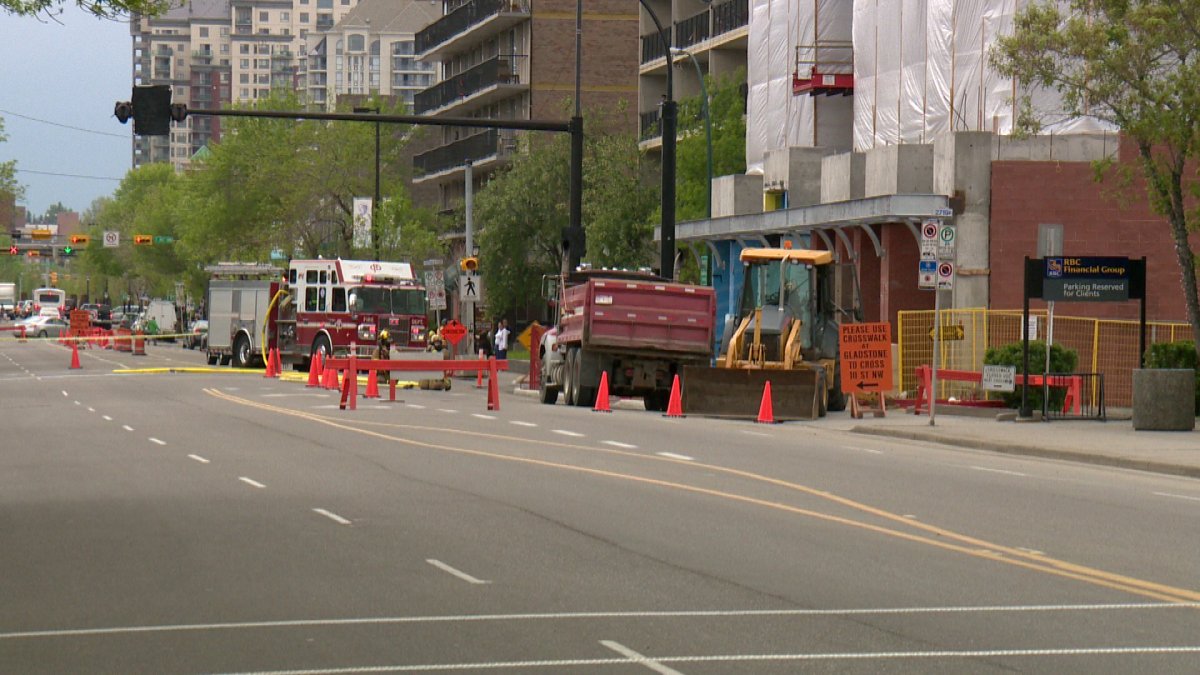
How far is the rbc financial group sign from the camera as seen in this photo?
30.6m

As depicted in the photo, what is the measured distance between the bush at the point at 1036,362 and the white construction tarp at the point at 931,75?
8.21 metres

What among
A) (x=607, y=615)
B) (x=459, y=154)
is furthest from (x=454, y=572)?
(x=459, y=154)

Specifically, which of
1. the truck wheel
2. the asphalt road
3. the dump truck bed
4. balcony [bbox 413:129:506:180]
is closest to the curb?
the asphalt road

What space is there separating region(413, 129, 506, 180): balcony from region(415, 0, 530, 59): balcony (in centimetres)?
516

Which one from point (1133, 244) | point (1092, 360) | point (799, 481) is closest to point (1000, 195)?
point (1133, 244)

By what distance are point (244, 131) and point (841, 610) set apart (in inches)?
3635

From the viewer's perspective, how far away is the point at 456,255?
104 m

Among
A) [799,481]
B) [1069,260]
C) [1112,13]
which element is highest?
[1112,13]

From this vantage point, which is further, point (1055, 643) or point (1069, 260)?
point (1069, 260)

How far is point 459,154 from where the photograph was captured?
4070 inches

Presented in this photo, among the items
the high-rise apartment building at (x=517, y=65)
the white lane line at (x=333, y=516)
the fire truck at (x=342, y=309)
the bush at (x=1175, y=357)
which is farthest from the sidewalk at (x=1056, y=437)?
the high-rise apartment building at (x=517, y=65)

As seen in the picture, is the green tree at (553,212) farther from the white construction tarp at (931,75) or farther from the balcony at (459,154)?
the white construction tarp at (931,75)

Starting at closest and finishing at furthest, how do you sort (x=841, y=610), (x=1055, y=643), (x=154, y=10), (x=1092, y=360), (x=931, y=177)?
(x=1055, y=643) → (x=841, y=610) → (x=154, y=10) → (x=1092, y=360) → (x=931, y=177)

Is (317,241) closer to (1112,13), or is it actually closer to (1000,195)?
(1000,195)
